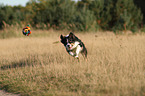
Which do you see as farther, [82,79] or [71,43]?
[71,43]

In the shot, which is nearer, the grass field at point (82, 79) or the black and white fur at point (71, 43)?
the grass field at point (82, 79)

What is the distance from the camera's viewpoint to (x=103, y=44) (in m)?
11.1

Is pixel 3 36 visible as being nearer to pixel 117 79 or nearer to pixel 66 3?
pixel 66 3

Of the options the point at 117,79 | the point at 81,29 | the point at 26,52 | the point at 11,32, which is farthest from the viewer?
the point at 81,29

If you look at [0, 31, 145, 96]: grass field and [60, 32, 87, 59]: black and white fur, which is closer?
[0, 31, 145, 96]: grass field

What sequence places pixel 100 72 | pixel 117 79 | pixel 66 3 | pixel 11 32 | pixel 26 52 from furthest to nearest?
pixel 66 3 → pixel 11 32 → pixel 26 52 → pixel 100 72 → pixel 117 79

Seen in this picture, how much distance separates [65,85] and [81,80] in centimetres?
50

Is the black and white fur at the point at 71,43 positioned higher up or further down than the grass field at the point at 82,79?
higher up

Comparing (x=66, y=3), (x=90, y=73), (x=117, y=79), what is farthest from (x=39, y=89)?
(x=66, y=3)

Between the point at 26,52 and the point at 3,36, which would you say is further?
the point at 3,36

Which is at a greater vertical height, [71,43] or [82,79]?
[71,43]

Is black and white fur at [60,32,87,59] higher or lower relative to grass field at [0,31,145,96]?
higher

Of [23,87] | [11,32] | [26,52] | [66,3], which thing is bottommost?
[23,87]

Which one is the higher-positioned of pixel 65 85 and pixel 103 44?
pixel 103 44
